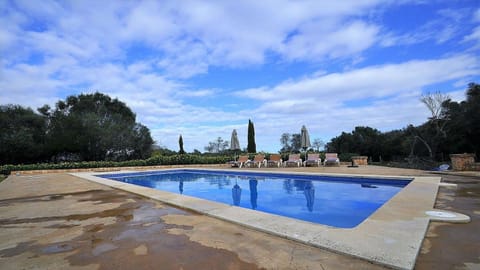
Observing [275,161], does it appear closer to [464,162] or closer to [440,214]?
[464,162]

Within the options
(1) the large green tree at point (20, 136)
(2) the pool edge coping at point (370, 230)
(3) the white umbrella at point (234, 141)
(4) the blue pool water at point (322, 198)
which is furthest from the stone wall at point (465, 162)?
(1) the large green tree at point (20, 136)

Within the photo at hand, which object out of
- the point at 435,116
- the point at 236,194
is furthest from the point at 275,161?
the point at 435,116

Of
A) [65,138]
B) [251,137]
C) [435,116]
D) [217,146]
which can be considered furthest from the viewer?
[217,146]

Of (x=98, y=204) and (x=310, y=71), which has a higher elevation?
(x=310, y=71)

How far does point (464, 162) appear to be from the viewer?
9.63 m

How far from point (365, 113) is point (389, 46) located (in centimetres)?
1228

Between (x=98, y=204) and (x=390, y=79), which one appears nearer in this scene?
(x=98, y=204)

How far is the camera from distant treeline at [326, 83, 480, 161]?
16484mm

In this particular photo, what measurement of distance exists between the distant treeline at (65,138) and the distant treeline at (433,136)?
21141 millimetres

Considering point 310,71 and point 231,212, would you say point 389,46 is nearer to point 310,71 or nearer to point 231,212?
point 310,71

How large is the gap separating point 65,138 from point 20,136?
2.63m

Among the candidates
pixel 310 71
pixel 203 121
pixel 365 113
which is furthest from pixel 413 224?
pixel 203 121

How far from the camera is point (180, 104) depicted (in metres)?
23.4

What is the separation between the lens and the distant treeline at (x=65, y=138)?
18516mm
